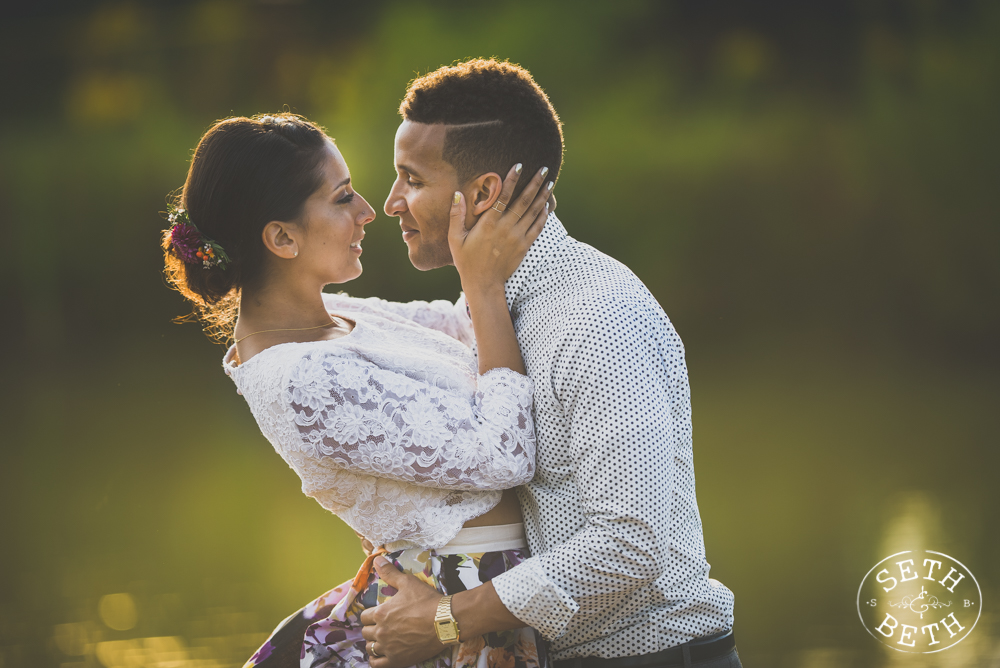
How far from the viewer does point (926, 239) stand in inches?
327

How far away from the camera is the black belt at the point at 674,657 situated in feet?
4.83

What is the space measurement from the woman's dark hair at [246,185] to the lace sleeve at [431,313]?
305mm

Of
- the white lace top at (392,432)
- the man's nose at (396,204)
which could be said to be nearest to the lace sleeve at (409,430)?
the white lace top at (392,432)

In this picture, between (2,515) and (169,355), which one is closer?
(2,515)

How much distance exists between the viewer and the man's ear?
1627 millimetres

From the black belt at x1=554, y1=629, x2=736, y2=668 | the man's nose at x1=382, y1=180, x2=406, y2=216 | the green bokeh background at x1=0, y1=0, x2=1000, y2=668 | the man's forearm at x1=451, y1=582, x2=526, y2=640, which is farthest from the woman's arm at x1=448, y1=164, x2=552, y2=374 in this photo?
the green bokeh background at x1=0, y1=0, x2=1000, y2=668

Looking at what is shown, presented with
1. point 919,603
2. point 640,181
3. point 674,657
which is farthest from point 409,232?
point 640,181

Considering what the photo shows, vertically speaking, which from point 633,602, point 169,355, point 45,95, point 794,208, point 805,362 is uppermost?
point 45,95

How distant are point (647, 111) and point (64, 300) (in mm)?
5926

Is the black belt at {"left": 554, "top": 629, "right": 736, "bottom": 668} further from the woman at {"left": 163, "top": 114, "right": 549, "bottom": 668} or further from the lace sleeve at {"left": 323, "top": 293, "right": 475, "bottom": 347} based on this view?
the lace sleeve at {"left": 323, "top": 293, "right": 475, "bottom": 347}

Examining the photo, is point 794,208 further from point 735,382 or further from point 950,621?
point 950,621

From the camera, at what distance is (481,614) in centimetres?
142

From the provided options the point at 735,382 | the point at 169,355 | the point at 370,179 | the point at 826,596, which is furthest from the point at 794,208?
the point at 169,355

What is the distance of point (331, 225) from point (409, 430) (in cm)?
51
